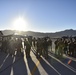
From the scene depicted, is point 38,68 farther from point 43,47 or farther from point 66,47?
point 66,47

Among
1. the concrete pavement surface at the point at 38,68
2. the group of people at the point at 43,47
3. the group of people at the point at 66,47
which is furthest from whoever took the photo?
the group of people at the point at 66,47

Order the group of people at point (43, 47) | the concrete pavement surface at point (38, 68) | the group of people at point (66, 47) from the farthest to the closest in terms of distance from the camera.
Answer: the group of people at point (66, 47)
the group of people at point (43, 47)
the concrete pavement surface at point (38, 68)

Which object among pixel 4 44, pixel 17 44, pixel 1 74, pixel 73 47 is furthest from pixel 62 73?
pixel 4 44

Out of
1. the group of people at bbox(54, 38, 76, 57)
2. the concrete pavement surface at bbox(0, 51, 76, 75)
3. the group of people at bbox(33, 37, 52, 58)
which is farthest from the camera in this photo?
the group of people at bbox(54, 38, 76, 57)

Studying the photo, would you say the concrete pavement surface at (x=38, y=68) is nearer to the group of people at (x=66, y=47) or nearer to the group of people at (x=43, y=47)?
the group of people at (x=43, y=47)

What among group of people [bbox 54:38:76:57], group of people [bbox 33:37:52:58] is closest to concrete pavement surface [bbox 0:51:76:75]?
group of people [bbox 33:37:52:58]

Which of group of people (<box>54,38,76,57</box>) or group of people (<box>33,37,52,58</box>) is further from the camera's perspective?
group of people (<box>54,38,76,57</box>)

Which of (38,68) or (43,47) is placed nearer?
(38,68)

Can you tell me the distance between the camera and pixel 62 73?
10469 mm

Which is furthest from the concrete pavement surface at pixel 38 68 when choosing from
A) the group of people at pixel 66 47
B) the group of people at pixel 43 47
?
the group of people at pixel 66 47

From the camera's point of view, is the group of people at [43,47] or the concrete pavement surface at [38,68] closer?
the concrete pavement surface at [38,68]

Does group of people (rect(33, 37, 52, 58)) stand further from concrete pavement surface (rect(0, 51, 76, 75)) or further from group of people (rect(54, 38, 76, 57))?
concrete pavement surface (rect(0, 51, 76, 75))

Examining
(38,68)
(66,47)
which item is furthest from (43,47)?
(38,68)

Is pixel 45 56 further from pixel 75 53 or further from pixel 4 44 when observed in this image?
pixel 4 44
